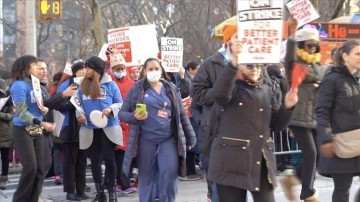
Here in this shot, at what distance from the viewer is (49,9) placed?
50.9ft

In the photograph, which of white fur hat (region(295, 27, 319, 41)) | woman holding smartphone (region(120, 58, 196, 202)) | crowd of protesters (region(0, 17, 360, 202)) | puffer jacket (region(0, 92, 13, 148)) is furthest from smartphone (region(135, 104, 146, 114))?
puffer jacket (region(0, 92, 13, 148))

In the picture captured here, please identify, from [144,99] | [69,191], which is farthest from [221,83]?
[69,191]

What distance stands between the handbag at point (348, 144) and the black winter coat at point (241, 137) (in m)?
1.09

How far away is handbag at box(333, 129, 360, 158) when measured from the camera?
6285mm

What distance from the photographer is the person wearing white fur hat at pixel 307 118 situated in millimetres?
7457

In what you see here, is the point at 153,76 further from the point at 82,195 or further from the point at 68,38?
the point at 68,38

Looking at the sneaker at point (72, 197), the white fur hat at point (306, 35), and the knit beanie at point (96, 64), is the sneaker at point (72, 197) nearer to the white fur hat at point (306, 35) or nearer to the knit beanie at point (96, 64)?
the knit beanie at point (96, 64)

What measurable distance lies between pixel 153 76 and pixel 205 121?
0.96m

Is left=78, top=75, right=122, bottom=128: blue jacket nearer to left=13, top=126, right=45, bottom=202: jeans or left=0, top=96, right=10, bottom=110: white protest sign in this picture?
left=13, top=126, right=45, bottom=202: jeans

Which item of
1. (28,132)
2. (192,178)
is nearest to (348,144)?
(28,132)

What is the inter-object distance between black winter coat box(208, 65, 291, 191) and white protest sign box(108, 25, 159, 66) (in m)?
6.35

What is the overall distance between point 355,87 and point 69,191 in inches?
178

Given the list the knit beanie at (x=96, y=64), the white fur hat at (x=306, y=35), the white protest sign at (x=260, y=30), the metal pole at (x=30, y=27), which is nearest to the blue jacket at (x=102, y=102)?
the knit beanie at (x=96, y=64)

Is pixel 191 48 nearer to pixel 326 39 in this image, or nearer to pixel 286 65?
pixel 326 39
